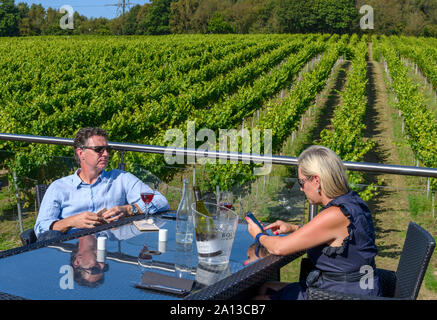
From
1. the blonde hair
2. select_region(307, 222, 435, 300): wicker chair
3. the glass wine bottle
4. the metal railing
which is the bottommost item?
select_region(307, 222, 435, 300): wicker chair

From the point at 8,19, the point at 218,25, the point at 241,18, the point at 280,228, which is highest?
the point at 241,18

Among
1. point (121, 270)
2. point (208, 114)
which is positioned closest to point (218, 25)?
point (208, 114)

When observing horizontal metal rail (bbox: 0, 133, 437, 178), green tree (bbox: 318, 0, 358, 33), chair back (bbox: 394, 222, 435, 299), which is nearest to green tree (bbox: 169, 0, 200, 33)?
green tree (bbox: 318, 0, 358, 33)

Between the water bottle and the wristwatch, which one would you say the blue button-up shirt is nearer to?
the wristwatch

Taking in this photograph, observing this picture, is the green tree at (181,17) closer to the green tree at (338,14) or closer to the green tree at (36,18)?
the green tree at (36,18)

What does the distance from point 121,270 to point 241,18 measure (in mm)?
92243

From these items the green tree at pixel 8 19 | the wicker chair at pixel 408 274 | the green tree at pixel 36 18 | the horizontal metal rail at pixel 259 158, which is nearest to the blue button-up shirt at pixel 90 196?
the horizontal metal rail at pixel 259 158

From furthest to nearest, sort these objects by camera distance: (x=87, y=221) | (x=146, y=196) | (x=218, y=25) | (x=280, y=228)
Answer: (x=218, y=25)
(x=87, y=221)
(x=146, y=196)
(x=280, y=228)

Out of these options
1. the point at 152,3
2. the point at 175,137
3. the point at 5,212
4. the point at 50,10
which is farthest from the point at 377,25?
the point at 5,212

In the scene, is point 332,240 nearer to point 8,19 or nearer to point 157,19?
point 157,19

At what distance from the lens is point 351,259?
2.16 m

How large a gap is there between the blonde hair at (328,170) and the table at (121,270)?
0.37 meters

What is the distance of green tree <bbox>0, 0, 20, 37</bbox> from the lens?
8594 cm
